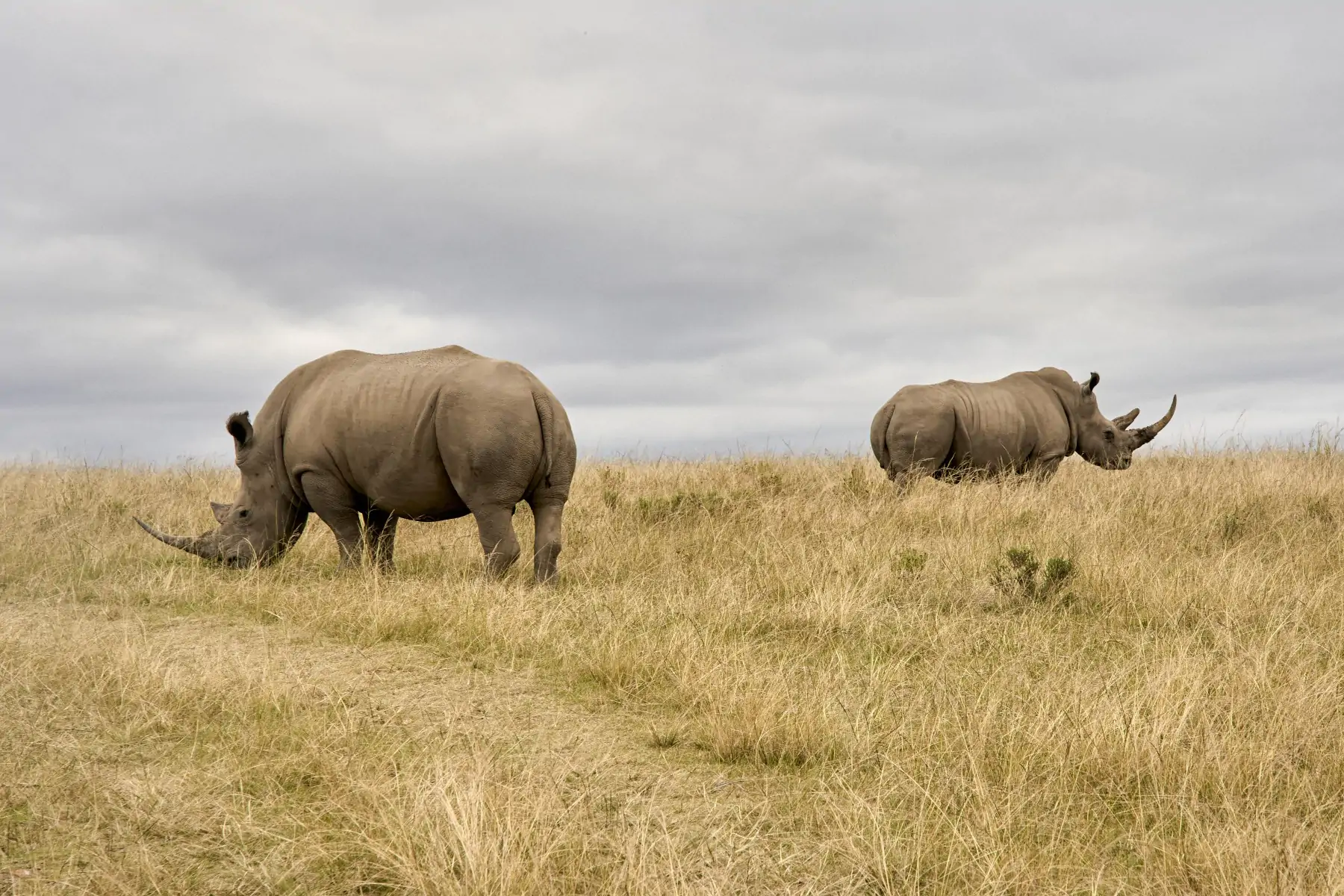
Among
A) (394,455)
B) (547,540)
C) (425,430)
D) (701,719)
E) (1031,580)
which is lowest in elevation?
(701,719)

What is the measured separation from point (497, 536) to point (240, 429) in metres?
2.56

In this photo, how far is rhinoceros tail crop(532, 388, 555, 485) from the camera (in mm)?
7570

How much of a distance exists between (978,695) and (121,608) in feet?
18.6

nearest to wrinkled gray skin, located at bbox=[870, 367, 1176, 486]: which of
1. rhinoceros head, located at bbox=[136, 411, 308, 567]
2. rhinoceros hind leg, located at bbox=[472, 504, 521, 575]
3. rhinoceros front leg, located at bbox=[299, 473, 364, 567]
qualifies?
rhinoceros hind leg, located at bbox=[472, 504, 521, 575]

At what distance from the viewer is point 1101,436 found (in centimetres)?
1368

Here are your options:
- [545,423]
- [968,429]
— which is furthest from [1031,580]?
[968,429]

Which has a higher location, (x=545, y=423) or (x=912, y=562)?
(x=545, y=423)

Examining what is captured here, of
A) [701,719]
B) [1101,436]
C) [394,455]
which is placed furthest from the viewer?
[1101,436]

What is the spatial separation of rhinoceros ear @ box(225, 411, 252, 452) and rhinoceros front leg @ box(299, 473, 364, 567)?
0.68 m

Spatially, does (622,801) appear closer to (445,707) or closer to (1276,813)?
(445,707)

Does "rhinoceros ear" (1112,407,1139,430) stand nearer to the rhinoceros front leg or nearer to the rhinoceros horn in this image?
the rhinoceros horn

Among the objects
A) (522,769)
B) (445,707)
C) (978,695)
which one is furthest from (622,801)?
(978,695)

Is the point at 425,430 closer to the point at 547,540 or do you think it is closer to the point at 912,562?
the point at 547,540

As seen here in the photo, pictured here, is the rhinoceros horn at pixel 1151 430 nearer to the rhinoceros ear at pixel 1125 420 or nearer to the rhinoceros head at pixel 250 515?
the rhinoceros ear at pixel 1125 420
